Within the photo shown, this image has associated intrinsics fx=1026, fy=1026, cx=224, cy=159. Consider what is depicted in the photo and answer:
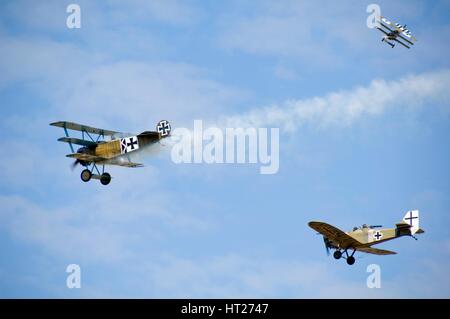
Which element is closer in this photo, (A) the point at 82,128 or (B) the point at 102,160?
(B) the point at 102,160

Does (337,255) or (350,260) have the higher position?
(337,255)

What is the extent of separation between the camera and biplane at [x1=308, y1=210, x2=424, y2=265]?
6500cm

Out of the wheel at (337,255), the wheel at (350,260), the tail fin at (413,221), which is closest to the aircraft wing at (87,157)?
the wheel at (337,255)

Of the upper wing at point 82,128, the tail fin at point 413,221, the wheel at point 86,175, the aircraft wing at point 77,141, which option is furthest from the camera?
the upper wing at point 82,128

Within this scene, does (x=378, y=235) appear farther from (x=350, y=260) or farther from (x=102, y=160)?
(x=102, y=160)

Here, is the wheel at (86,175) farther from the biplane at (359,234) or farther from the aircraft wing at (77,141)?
the biplane at (359,234)

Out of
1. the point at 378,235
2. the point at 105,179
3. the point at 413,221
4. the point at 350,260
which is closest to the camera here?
the point at 413,221

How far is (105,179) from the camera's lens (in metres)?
66.4

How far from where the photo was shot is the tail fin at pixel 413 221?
64.8 m

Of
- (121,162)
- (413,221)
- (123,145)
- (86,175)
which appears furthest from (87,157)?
(413,221)

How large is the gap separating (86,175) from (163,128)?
634 cm

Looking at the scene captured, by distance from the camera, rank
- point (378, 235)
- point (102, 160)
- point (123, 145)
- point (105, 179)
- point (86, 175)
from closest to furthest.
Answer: point (123, 145), point (105, 179), point (378, 235), point (102, 160), point (86, 175)

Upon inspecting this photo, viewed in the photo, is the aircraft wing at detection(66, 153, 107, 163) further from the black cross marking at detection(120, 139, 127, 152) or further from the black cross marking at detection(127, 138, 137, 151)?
the black cross marking at detection(127, 138, 137, 151)
